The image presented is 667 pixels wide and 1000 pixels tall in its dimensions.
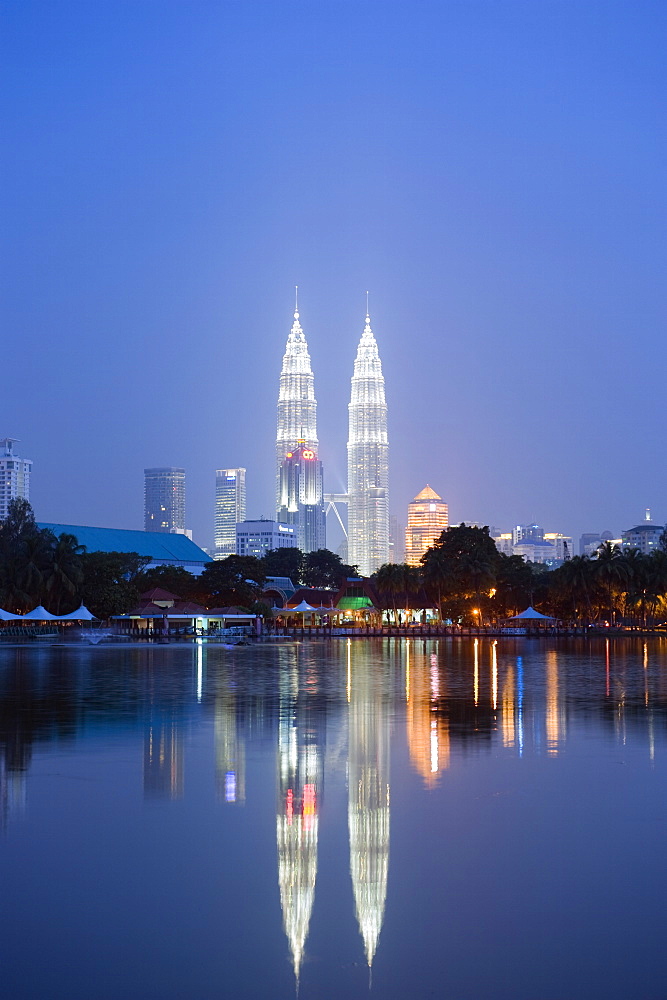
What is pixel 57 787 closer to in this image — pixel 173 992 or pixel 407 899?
pixel 407 899

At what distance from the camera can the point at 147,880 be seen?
1046 cm

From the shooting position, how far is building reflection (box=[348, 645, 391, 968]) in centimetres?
952

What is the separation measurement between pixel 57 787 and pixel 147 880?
17.5 feet

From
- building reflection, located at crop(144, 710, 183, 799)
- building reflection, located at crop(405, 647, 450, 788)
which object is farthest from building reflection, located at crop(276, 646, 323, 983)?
building reflection, located at crop(405, 647, 450, 788)

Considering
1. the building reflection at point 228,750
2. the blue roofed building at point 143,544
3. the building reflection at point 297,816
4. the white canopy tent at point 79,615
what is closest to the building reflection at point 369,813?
the building reflection at point 297,816

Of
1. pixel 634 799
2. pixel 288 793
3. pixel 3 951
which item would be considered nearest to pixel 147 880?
pixel 3 951

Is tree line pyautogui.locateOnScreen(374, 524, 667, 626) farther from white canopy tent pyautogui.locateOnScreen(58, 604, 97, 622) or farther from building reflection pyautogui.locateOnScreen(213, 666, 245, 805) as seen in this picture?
building reflection pyautogui.locateOnScreen(213, 666, 245, 805)

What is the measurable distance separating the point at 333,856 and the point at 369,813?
2254mm

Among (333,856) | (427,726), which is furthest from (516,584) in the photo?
(333,856)

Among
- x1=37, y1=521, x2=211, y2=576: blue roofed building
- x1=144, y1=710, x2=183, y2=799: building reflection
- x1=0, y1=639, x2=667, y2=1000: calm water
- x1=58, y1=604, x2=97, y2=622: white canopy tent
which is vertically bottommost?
x1=0, y1=639, x2=667, y2=1000: calm water

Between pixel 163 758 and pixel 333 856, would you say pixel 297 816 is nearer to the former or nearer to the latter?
pixel 333 856

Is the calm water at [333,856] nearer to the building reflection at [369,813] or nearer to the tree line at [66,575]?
the building reflection at [369,813]

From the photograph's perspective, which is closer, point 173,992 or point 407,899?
point 173,992

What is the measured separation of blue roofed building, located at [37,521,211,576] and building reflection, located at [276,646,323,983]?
10975cm
